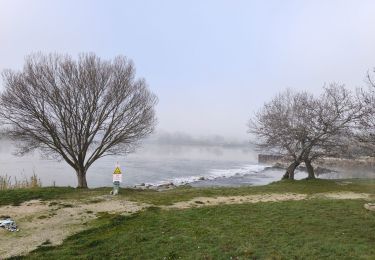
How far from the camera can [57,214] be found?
1203 centimetres

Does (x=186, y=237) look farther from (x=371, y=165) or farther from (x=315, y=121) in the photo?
(x=371, y=165)

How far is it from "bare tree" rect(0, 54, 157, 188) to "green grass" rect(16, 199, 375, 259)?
8.98m

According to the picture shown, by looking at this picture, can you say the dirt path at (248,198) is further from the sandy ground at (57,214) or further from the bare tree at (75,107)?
the bare tree at (75,107)

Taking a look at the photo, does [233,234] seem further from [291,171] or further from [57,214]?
[291,171]

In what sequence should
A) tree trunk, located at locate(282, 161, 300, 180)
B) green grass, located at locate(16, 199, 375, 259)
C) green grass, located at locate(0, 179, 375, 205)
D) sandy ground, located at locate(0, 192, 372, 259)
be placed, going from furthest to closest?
tree trunk, located at locate(282, 161, 300, 180) < green grass, located at locate(0, 179, 375, 205) < sandy ground, located at locate(0, 192, 372, 259) < green grass, located at locate(16, 199, 375, 259)

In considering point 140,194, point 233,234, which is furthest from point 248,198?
point 233,234

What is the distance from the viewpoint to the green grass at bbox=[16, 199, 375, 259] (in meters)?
7.72

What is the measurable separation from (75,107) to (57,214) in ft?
27.9

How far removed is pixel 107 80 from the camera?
64.6 ft

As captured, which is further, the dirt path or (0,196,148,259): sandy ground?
the dirt path

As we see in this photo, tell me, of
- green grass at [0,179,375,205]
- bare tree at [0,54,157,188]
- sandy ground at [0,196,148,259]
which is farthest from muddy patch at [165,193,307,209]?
bare tree at [0,54,157,188]

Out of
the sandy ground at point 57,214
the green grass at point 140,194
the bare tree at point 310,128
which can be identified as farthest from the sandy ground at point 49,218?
the bare tree at point 310,128

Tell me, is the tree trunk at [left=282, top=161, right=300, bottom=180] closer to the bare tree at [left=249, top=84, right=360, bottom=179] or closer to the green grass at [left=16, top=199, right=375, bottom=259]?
the bare tree at [left=249, top=84, right=360, bottom=179]

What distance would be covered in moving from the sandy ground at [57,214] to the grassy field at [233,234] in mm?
566
